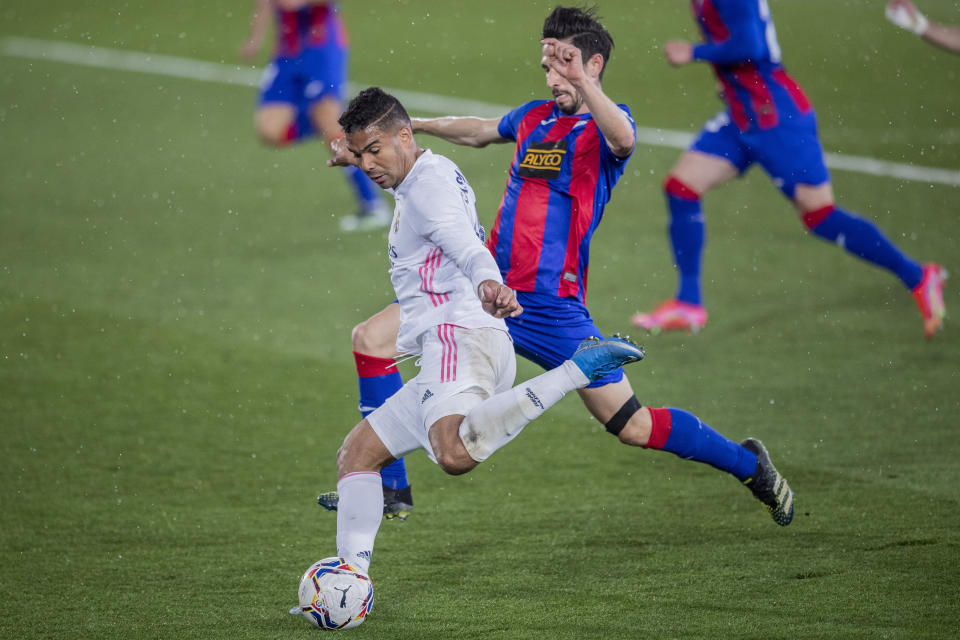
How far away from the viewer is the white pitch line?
10.5m

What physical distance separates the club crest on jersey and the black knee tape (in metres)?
0.88

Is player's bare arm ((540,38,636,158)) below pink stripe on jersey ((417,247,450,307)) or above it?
above

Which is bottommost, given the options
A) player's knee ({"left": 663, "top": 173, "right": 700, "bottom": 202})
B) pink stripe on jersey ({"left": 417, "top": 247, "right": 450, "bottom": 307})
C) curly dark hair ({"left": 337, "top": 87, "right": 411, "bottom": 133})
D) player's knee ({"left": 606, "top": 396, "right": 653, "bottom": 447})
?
player's knee ({"left": 606, "top": 396, "right": 653, "bottom": 447})

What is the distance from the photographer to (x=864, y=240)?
7227 mm

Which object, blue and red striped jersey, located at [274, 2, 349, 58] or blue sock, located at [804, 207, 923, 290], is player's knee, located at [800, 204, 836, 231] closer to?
blue sock, located at [804, 207, 923, 290]

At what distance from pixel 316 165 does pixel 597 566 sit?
7.96 m

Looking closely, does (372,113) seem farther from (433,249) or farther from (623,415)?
(623,415)

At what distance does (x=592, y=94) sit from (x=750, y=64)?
10.4 feet

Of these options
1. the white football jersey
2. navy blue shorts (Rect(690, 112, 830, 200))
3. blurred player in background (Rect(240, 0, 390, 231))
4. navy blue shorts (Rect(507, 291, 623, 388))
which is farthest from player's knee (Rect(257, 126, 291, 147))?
the white football jersey

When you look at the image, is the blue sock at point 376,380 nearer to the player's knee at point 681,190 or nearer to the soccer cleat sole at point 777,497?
the soccer cleat sole at point 777,497

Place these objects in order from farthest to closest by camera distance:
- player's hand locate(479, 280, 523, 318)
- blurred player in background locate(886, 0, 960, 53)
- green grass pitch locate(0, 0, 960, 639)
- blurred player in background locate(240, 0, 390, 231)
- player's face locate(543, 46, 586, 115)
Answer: blurred player in background locate(240, 0, 390, 231), blurred player in background locate(886, 0, 960, 53), player's face locate(543, 46, 586, 115), green grass pitch locate(0, 0, 960, 639), player's hand locate(479, 280, 523, 318)

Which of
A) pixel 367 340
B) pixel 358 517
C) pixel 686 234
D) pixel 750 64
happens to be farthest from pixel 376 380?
pixel 750 64

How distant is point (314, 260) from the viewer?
9.30m

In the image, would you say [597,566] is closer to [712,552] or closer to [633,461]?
[712,552]
